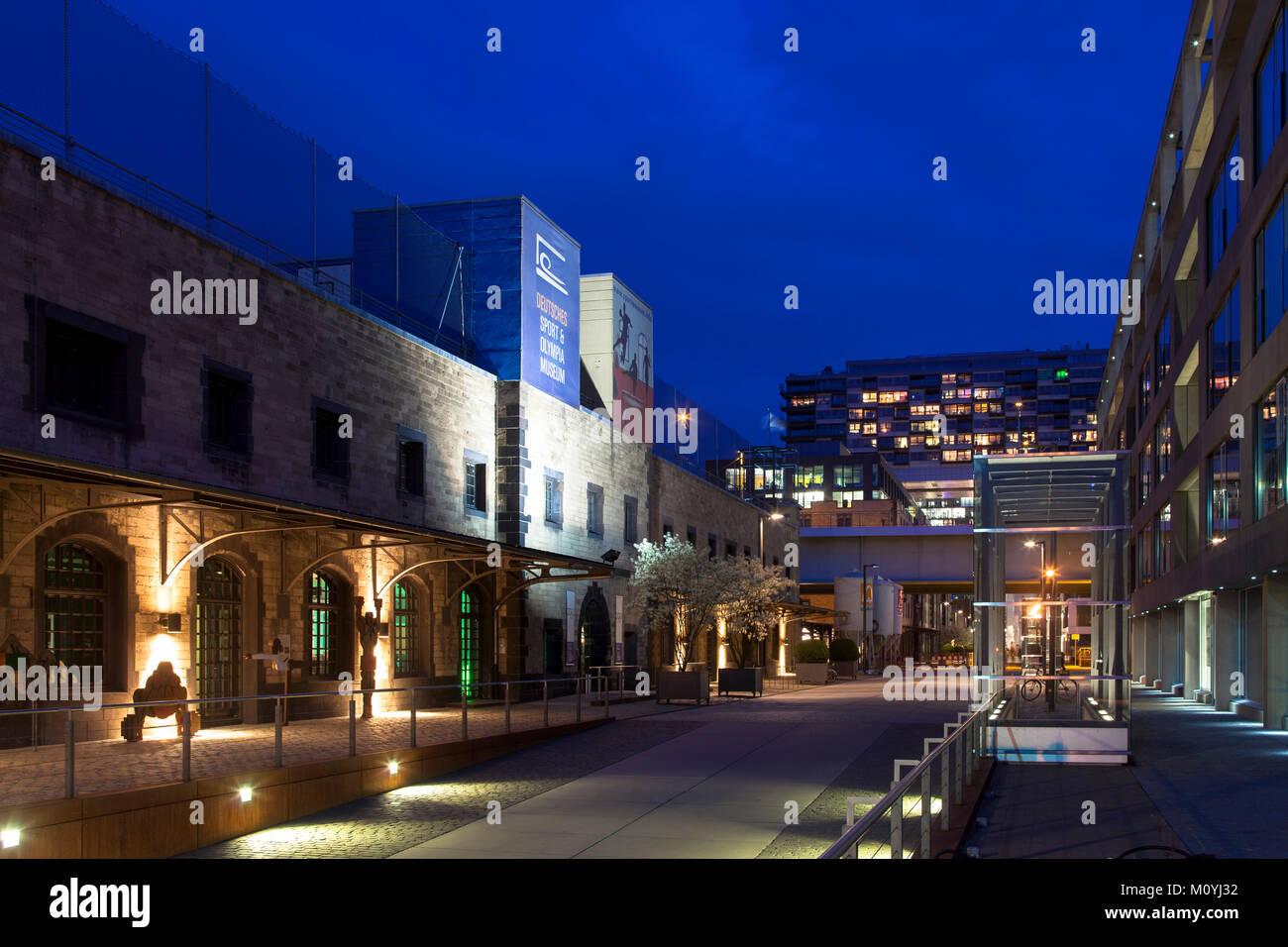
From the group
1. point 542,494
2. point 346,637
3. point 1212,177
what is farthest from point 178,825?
point 1212,177

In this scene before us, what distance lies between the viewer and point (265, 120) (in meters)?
24.1

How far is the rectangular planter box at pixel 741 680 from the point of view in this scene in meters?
34.9

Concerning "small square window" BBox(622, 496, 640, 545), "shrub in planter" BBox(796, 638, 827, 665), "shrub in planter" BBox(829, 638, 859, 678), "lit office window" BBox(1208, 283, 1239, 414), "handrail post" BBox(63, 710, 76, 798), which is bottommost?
"shrub in planter" BBox(829, 638, 859, 678)

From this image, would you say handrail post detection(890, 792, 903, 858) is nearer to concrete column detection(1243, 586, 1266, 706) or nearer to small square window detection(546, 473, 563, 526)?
concrete column detection(1243, 586, 1266, 706)

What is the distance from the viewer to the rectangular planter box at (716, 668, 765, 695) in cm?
3491

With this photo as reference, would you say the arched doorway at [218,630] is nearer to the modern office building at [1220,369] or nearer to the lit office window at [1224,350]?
the modern office building at [1220,369]

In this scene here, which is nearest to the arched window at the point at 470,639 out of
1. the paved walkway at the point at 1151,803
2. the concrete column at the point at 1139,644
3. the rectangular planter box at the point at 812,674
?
the paved walkway at the point at 1151,803

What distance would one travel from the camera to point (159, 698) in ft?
54.5

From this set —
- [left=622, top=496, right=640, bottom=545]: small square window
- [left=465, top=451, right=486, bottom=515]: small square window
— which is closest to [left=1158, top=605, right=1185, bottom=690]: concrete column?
[left=622, top=496, right=640, bottom=545]: small square window

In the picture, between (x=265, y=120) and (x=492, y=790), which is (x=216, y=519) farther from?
(x=265, y=120)

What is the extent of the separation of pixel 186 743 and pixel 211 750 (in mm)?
736

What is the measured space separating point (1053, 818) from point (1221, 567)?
Result: 16351 mm

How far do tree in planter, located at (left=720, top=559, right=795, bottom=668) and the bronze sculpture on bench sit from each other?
2192 cm
